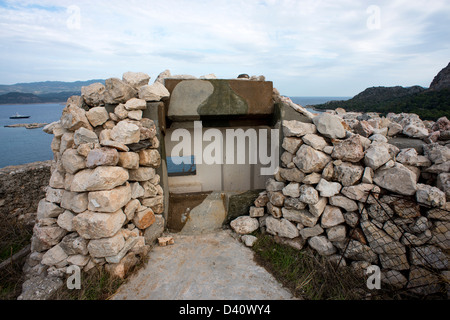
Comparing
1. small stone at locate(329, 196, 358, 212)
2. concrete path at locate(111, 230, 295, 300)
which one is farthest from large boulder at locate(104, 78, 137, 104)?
small stone at locate(329, 196, 358, 212)

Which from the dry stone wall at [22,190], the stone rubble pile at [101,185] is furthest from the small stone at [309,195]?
the dry stone wall at [22,190]

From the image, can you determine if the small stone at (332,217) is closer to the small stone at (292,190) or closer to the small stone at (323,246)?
the small stone at (323,246)

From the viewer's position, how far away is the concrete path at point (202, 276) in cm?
278

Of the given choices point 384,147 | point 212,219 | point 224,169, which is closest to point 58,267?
point 212,219

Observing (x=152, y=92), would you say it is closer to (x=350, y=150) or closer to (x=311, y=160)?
(x=311, y=160)

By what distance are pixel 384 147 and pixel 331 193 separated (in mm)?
857

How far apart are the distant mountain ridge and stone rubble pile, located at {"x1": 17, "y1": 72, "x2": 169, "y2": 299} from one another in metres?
7.92

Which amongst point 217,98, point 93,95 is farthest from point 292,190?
point 93,95

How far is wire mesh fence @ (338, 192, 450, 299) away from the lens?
2755 mm

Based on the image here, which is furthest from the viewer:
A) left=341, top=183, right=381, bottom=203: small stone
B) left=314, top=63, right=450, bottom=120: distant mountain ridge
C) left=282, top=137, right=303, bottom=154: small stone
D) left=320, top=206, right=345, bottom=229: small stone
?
left=314, top=63, right=450, bottom=120: distant mountain ridge

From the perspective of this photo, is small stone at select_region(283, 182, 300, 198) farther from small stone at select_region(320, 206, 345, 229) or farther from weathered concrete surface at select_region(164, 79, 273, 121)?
Answer: weathered concrete surface at select_region(164, 79, 273, 121)

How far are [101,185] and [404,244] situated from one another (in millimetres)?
3499

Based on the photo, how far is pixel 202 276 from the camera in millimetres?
3045

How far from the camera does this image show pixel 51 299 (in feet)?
8.62
